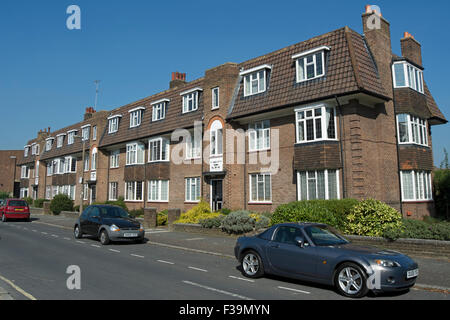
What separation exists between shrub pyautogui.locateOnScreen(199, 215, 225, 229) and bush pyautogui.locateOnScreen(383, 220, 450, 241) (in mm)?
8076

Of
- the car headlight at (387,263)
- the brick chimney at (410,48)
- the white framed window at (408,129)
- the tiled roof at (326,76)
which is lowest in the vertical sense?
the car headlight at (387,263)

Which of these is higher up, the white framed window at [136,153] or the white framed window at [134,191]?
the white framed window at [136,153]

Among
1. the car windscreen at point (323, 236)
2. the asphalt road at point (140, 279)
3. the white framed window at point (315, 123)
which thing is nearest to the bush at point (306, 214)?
the asphalt road at point (140, 279)

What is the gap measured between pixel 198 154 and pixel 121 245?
36.1 ft

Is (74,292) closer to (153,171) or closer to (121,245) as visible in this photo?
(121,245)

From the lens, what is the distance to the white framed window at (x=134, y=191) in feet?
98.4

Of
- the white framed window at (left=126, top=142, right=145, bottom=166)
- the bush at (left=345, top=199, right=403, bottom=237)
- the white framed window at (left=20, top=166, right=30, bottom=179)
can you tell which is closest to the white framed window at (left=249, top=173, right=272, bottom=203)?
the bush at (left=345, top=199, right=403, bottom=237)

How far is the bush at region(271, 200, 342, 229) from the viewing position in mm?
13367

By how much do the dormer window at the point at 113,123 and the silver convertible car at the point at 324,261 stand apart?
27.5 metres

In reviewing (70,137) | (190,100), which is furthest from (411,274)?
(70,137)

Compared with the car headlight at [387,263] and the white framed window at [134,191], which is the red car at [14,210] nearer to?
the white framed window at [134,191]
